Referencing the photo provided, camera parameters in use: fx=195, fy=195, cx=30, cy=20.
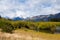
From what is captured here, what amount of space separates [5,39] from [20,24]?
7695cm

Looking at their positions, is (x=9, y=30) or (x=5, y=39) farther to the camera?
(x=9, y=30)

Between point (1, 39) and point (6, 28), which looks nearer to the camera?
point (1, 39)

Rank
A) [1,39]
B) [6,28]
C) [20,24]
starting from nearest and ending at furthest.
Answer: [1,39], [6,28], [20,24]

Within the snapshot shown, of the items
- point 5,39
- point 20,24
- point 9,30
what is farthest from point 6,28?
point 20,24

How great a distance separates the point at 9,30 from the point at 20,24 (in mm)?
54188

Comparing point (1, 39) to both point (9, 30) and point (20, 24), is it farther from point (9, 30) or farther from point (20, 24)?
point (20, 24)

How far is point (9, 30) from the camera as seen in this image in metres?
46.1

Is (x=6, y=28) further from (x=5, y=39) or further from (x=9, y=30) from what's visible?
(x=5, y=39)

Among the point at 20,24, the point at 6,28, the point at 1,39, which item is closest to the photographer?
the point at 1,39

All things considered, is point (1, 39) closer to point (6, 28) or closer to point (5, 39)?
point (5, 39)

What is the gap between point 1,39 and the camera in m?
23.3

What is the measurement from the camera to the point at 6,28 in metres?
45.2

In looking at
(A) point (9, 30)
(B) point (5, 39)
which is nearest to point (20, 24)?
(A) point (9, 30)

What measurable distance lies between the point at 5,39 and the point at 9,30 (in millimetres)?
22815
